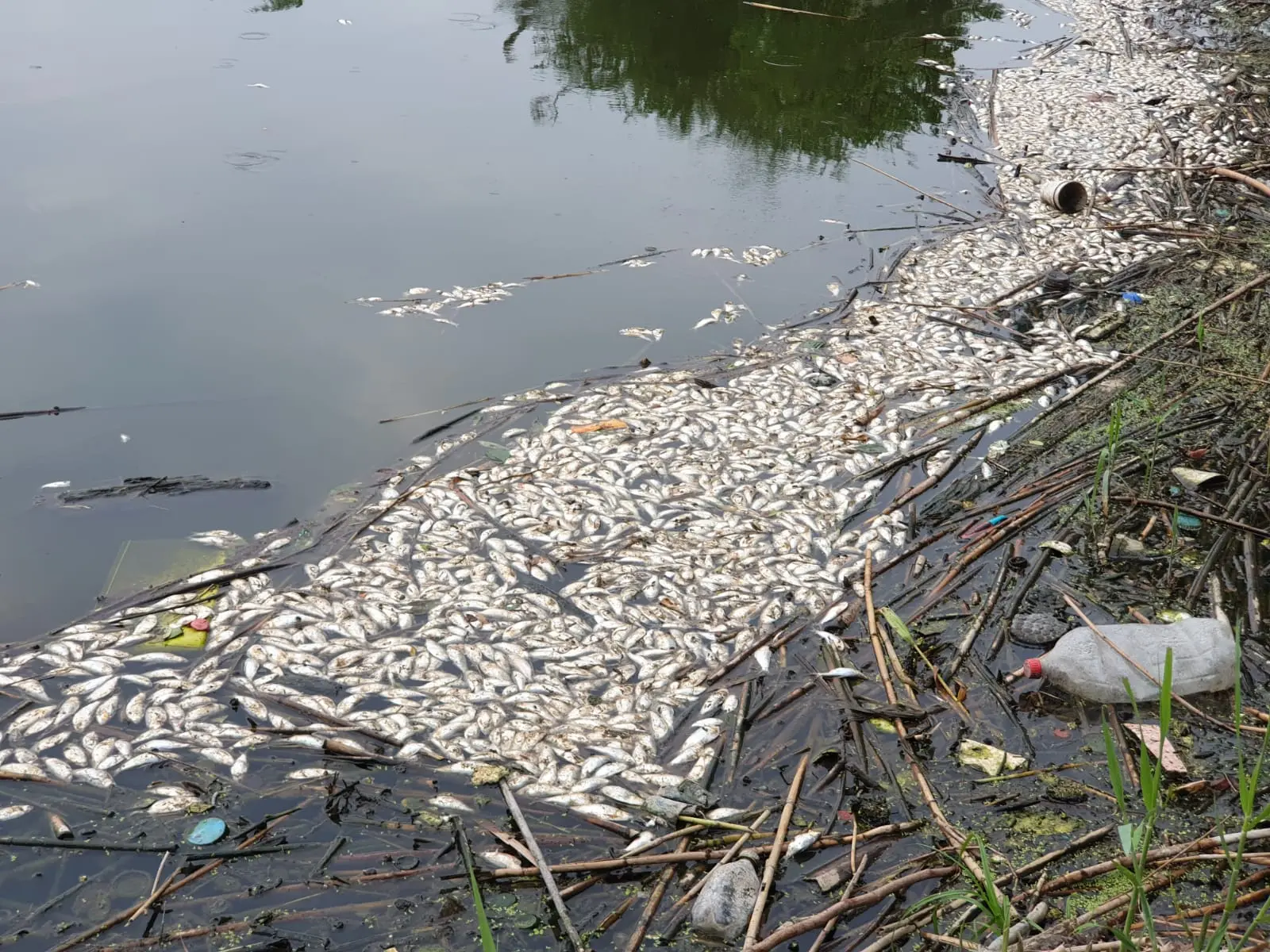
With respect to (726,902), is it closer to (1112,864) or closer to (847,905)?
(847,905)

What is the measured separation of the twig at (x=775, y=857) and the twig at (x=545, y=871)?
0.60 meters

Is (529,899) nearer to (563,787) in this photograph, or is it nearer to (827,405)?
(563,787)

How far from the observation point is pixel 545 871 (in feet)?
12.1

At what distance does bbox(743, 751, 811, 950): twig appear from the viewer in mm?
3475

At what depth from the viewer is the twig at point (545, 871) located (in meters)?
3.53

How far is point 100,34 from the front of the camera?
43.2 feet

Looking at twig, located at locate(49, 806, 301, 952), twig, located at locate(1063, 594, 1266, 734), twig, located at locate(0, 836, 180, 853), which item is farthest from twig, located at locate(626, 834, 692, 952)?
twig, located at locate(1063, 594, 1266, 734)

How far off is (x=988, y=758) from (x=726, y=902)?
1372 mm

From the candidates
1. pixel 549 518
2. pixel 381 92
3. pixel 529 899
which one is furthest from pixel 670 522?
pixel 381 92

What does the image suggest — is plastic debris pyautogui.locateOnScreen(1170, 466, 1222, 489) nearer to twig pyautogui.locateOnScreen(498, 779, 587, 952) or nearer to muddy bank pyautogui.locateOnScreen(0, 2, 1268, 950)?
muddy bank pyautogui.locateOnScreen(0, 2, 1268, 950)

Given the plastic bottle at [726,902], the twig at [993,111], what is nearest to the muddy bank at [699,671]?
the plastic bottle at [726,902]

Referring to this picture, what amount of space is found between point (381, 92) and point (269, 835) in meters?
10.5

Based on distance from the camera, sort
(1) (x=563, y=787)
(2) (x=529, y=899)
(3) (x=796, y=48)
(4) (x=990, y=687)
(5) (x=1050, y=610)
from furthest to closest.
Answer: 1. (3) (x=796, y=48)
2. (5) (x=1050, y=610)
3. (4) (x=990, y=687)
4. (1) (x=563, y=787)
5. (2) (x=529, y=899)

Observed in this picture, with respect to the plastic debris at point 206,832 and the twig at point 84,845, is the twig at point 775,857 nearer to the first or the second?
the plastic debris at point 206,832
